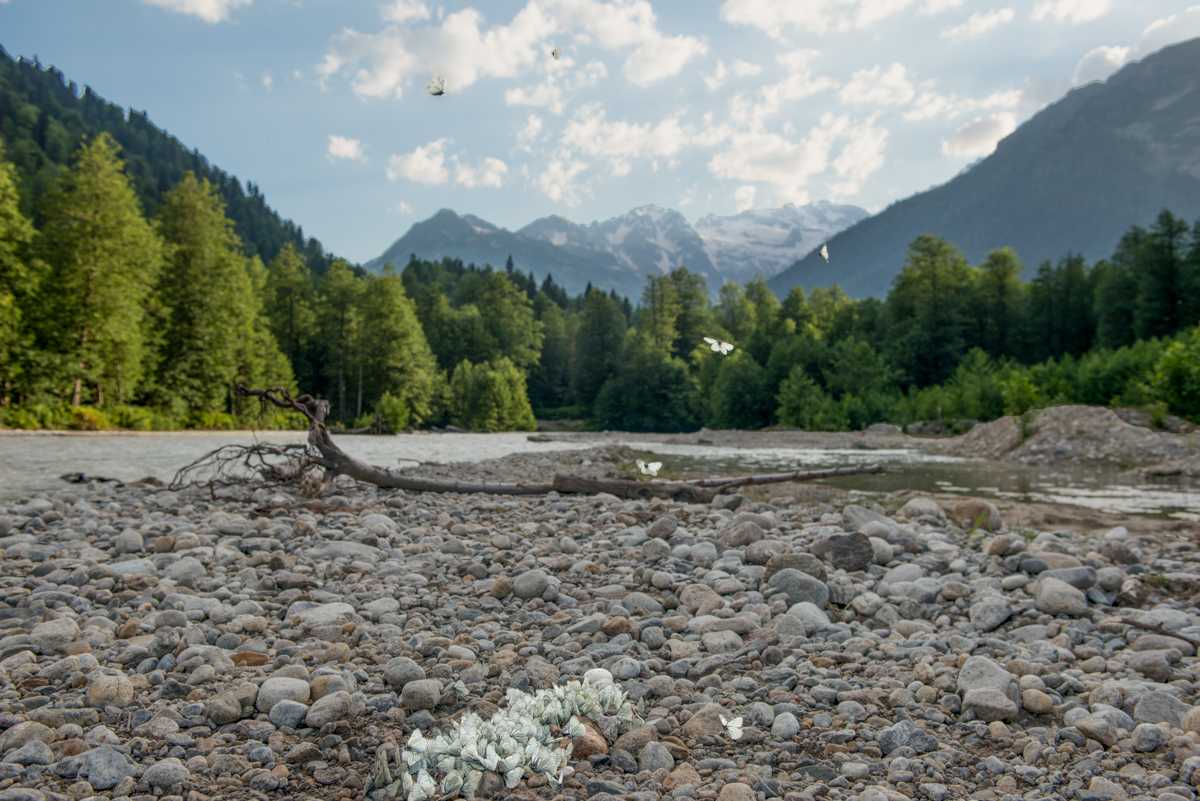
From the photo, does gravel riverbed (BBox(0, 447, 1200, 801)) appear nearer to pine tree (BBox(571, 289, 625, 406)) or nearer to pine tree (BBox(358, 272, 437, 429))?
pine tree (BBox(358, 272, 437, 429))

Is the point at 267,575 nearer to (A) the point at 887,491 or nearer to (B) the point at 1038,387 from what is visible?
(A) the point at 887,491

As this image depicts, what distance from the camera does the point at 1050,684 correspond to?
10.5ft

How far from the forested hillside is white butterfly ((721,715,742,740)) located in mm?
85501

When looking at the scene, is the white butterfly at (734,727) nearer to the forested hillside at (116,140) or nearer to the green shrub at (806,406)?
the green shrub at (806,406)

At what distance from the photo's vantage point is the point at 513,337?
76.4 meters

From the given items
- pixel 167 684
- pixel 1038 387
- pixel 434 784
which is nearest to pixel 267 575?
pixel 167 684

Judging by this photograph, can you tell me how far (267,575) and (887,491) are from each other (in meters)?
9.93

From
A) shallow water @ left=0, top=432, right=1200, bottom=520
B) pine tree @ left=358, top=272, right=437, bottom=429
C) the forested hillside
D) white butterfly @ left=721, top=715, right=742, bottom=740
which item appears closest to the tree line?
pine tree @ left=358, top=272, right=437, bottom=429

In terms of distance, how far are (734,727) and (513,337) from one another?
7468 centimetres

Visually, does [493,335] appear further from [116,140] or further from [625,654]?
[116,140]

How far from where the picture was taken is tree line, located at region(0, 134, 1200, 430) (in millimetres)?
28484

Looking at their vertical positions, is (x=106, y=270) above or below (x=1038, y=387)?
above

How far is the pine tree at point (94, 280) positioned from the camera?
92.6 feet

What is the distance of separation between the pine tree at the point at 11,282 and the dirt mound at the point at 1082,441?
33910 mm
